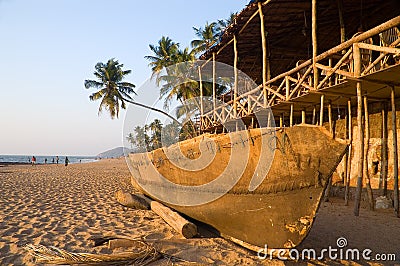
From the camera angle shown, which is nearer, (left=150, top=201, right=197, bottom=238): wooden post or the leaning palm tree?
(left=150, top=201, right=197, bottom=238): wooden post

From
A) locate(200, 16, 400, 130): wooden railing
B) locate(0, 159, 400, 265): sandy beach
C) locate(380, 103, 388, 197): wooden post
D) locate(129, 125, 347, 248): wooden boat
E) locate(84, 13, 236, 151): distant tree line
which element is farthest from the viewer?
locate(84, 13, 236, 151): distant tree line

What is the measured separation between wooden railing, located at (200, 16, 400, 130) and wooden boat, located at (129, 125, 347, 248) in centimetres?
331

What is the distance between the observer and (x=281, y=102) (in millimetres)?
8922

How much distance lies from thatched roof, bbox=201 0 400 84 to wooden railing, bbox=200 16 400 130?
1.49m

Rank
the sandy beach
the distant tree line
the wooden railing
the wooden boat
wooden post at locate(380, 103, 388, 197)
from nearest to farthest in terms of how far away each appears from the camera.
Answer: the wooden boat
the sandy beach
the wooden railing
wooden post at locate(380, 103, 388, 197)
the distant tree line

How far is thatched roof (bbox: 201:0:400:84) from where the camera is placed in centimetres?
963

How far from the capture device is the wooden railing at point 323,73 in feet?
19.6

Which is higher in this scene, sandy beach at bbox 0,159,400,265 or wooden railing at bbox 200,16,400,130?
wooden railing at bbox 200,16,400,130

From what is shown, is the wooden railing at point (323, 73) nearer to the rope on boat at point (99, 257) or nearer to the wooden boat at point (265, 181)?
the wooden boat at point (265, 181)

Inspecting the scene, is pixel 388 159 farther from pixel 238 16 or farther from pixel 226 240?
pixel 238 16

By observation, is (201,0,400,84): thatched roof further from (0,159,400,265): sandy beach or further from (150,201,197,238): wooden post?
(150,201,197,238): wooden post

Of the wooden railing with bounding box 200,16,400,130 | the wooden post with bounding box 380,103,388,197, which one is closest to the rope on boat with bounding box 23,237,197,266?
the wooden railing with bounding box 200,16,400,130

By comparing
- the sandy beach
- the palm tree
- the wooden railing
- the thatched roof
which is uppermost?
the palm tree

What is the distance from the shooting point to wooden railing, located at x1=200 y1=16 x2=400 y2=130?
5969mm
